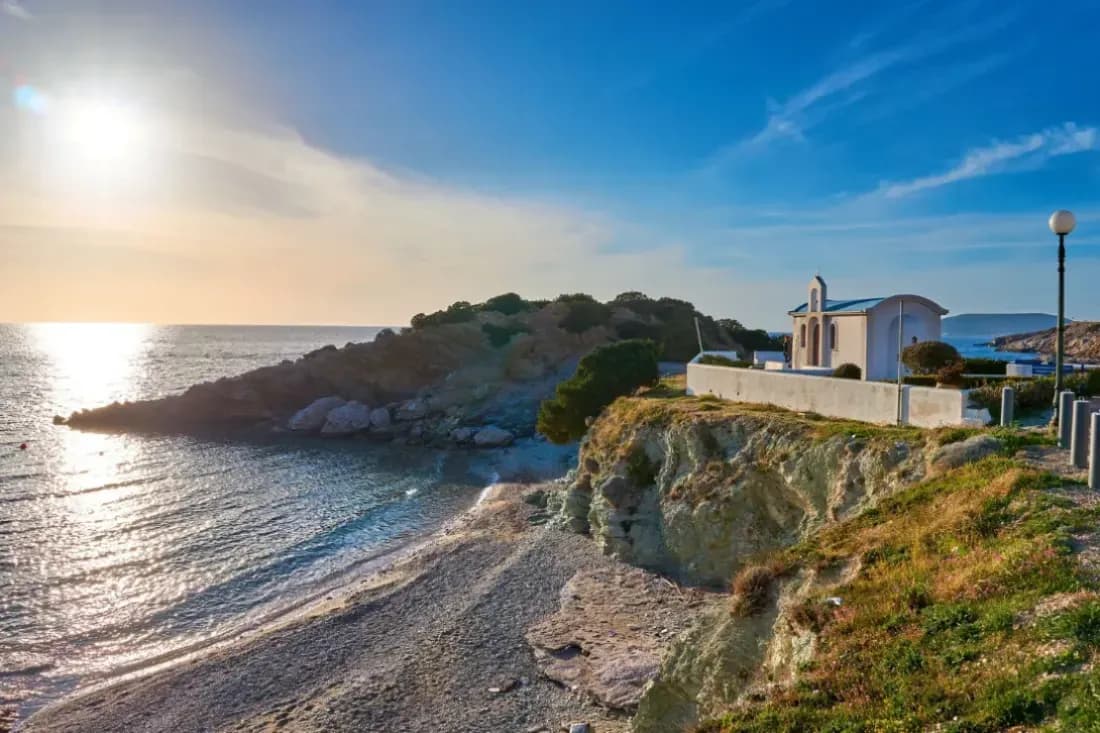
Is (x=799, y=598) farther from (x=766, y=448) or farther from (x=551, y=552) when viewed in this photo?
(x=551, y=552)

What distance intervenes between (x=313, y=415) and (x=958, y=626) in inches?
2525

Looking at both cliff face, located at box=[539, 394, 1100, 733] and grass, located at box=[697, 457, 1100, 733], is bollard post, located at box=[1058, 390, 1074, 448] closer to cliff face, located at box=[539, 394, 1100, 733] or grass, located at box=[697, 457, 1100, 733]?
cliff face, located at box=[539, 394, 1100, 733]

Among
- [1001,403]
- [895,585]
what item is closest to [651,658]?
[895,585]

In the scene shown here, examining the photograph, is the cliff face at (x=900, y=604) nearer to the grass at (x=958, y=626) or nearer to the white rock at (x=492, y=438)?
the grass at (x=958, y=626)

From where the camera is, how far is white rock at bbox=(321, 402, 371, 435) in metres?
61.2

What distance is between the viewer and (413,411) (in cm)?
6494

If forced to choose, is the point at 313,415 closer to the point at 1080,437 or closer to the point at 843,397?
the point at 843,397

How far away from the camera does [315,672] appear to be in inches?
687

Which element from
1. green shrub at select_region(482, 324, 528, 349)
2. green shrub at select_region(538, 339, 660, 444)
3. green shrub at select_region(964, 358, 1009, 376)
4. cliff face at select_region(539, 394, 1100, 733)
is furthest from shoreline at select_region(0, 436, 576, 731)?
green shrub at select_region(482, 324, 528, 349)

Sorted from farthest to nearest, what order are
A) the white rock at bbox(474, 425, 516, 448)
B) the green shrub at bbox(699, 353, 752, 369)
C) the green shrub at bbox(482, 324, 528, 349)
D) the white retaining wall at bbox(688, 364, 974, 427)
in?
the green shrub at bbox(482, 324, 528, 349) < the white rock at bbox(474, 425, 516, 448) < the green shrub at bbox(699, 353, 752, 369) < the white retaining wall at bbox(688, 364, 974, 427)

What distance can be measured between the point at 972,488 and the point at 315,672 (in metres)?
16.9

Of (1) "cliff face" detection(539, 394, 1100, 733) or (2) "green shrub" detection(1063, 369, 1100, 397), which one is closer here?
(1) "cliff face" detection(539, 394, 1100, 733)

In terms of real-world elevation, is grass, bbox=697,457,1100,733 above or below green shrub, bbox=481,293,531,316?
below

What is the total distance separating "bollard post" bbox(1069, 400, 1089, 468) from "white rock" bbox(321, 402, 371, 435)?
5818cm
